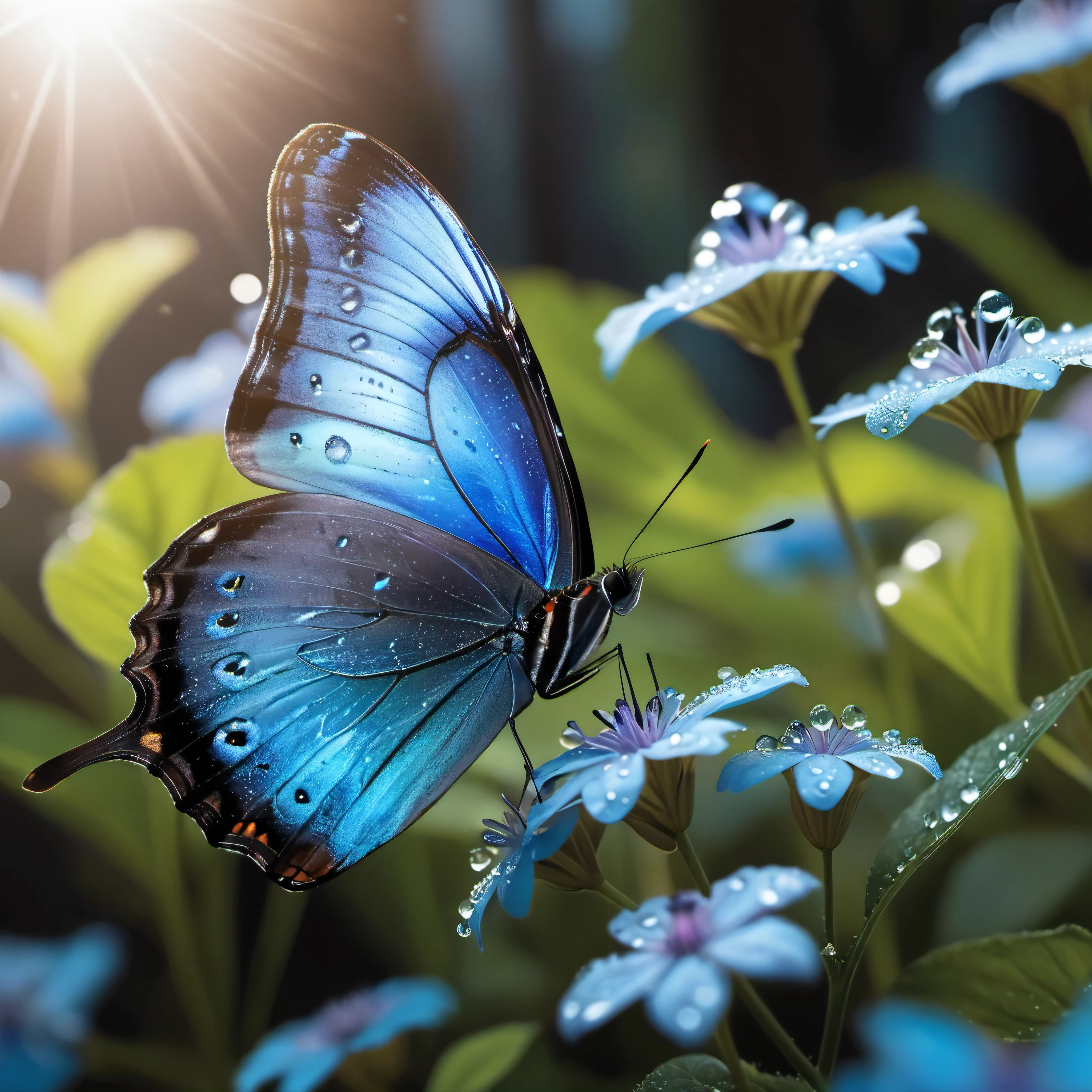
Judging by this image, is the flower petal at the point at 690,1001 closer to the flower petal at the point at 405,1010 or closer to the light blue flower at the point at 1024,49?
the flower petal at the point at 405,1010

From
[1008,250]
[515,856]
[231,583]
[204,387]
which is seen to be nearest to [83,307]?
[204,387]

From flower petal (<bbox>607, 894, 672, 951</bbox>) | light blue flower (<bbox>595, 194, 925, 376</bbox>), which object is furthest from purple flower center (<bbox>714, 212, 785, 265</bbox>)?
flower petal (<bbox>607, 894, 672, 951</bbox>)

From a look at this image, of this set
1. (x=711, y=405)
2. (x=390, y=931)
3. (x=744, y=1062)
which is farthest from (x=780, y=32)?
(x=744, y=1062)

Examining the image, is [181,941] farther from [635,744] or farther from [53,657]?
[635,744]

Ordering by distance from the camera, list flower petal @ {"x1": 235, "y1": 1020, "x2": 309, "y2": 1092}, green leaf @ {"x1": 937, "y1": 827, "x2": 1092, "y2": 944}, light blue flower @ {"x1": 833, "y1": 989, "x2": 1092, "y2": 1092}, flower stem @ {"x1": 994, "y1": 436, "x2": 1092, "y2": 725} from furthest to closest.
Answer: green leaf @ {"x1": 937, "y1": 827, "x2": 1092, "y2": 944} < flower petal @ {"x1": 235, "y1": 1020, "x2": 309, "y2": 1092} < flower stem @ {"x1": 994, "y1": 436, "x2": 1092, "y2": 725} < light blue flower @ {"x1": 833, "y1": 989, "x2": 1092, "y2": 1092}

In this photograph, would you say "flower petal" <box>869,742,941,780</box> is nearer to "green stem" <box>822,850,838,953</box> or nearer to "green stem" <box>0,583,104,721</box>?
"green stem" <box>822,850,838,953</box>

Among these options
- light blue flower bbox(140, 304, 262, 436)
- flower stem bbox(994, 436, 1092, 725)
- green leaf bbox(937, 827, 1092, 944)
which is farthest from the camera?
light blue flower bbox(140, 304, 262, 436)

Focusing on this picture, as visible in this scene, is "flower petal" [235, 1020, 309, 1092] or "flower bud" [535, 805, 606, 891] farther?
"flower petal" [235, 1020, 309, 1092]
